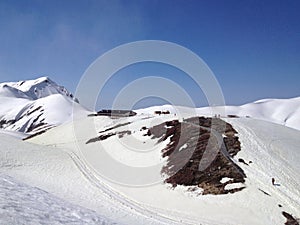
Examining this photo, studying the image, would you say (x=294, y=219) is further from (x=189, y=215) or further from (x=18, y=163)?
(x=18, y=163)

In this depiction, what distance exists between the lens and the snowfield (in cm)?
1680

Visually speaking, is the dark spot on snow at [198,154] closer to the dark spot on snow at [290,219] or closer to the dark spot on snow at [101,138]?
the dark spot on snow at [290,219]

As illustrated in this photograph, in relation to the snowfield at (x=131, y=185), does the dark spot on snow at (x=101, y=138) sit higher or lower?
higher

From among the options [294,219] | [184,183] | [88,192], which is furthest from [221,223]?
[88,192]

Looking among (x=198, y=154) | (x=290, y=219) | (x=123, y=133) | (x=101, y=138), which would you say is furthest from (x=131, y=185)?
(x=101, y=138)

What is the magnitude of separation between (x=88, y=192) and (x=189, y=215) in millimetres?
10010

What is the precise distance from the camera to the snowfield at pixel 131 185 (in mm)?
16797

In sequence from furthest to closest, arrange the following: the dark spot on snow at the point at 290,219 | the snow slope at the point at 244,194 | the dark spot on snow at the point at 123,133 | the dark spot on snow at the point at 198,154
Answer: the dark spot on snow at the point at 123,133 < the dark spot on snow at the point at 198,154 < the snow slope at the point at 244,194 < the dark spot on snow at the point at 290,219

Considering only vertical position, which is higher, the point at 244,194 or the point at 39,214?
the point at 244,194

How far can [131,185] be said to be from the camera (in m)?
31.8

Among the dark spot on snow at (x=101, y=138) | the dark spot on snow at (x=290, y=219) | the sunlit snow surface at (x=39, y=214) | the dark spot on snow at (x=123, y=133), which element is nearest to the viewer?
the sunlit snow surface at (x=39, y=214)

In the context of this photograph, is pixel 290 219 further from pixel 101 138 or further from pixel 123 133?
pixel 101 138

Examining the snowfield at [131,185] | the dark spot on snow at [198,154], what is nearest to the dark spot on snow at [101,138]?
the snowfield at [131,185]

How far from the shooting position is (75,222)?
13641 mm
